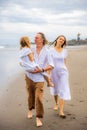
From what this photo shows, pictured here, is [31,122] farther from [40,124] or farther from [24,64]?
[24,64]

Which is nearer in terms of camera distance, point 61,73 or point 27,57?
point 27,57

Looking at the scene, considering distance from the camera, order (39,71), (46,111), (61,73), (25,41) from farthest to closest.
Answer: (46,111) < (61,73) < (25,41) < (39,71)

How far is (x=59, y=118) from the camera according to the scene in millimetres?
7781

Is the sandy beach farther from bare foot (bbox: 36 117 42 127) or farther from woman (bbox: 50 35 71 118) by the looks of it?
woman (bbox: 50 35 71 118)

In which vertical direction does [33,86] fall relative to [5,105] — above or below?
above

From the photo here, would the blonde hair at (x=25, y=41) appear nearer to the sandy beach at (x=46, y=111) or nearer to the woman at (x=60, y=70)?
the woman at (x=60, y=70)

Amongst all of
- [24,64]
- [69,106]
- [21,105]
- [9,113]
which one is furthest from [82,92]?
[24,64]

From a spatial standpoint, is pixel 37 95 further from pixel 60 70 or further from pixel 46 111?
pixel 46 111

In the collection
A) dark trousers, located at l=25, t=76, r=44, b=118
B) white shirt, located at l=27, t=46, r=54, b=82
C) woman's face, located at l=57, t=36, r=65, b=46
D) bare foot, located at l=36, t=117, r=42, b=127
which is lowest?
bare foot, located at l=36, t=117, r=42, b=127

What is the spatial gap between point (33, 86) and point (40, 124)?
0.79m

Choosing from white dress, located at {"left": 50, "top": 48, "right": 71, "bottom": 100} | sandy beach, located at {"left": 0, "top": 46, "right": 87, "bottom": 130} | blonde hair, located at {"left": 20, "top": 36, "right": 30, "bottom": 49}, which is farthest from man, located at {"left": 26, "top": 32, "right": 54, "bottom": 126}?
white dress, located at {"left": 50, "top": 48, "right": 71, "bottom": 100}

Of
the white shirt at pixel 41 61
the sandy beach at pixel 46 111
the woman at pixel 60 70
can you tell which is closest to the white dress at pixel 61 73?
the woman at pixel 60 70

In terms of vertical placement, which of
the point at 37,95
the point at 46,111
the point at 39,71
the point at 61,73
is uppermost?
the point at 39,71

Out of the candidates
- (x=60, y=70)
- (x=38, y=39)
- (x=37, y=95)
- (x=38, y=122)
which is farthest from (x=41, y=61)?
(x=38, y=122)
